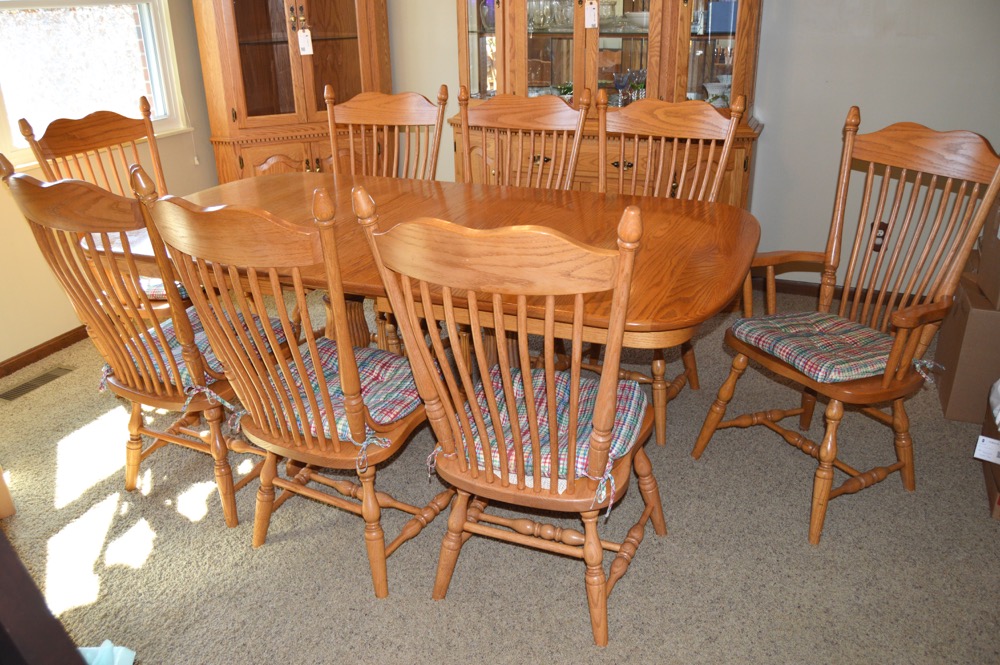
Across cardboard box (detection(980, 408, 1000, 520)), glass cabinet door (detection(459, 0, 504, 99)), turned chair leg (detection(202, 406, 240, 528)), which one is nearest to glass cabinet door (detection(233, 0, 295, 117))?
glass cabinet door (detection(459, 0, 504, 99))

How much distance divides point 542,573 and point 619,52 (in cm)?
221

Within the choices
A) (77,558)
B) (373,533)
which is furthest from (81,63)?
(373,533)

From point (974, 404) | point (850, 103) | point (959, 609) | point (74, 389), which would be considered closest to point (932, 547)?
point (959, 609)

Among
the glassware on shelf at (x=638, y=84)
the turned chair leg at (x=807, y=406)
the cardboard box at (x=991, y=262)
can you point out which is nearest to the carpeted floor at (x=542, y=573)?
the turned chair leg at (x=807, y=406)

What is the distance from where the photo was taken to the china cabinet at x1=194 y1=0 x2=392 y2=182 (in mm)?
3396

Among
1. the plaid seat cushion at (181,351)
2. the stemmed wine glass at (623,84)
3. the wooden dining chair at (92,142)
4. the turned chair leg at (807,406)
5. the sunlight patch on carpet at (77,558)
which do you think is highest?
the stemmed wine glass at (623,84)

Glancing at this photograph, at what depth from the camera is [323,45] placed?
3.64 m

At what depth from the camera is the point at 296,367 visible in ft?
5.85

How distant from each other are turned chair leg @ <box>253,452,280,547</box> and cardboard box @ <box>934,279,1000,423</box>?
82.7 inches

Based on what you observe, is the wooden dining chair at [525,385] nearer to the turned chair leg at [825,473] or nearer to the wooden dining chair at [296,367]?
the wooden dining chair at [296,367]

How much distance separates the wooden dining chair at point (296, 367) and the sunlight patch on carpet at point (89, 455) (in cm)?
67

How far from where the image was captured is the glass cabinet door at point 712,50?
10.2ft

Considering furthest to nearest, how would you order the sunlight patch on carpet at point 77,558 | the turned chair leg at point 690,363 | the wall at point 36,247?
the wall at point 36,247
the turned chair leg at point 690,363
the sunlight patch on carpet at point 77,558

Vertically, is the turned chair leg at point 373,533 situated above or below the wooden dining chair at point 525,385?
below
